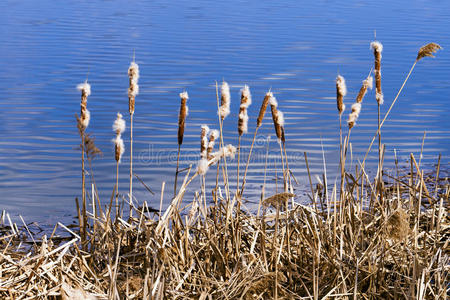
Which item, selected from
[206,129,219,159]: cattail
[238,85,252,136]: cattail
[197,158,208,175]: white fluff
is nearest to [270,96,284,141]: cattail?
[238,85,252,136]: cattail

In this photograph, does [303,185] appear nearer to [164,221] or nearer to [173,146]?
[173,146]

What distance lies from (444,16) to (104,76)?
18.0m

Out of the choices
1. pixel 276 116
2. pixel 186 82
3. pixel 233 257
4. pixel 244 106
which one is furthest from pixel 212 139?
pixel 186 82

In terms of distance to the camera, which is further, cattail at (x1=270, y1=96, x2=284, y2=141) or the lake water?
the lake water

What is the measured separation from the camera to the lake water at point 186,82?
321 inches

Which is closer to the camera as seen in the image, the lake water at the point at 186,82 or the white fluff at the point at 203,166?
the white fluff at the point at 203,166

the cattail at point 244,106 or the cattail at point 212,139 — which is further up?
the cattail at point 244,106

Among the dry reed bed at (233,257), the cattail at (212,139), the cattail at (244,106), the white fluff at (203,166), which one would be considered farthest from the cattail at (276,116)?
the white fluff at (203,166)

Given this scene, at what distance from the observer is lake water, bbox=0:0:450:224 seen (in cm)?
815

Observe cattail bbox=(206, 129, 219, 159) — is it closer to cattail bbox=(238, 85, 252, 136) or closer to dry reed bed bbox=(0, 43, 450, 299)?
dry reed bed bbox=(0, 43, 450, 299)

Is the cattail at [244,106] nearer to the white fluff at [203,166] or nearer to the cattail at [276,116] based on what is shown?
the cattail at [276,116]

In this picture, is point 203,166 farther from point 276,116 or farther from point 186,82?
point 186,82

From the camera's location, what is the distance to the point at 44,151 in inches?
361

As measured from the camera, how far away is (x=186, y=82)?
14.1m
